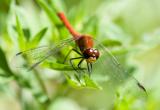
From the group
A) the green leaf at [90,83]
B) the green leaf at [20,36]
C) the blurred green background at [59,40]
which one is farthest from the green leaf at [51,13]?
the green leaf at [90,83]

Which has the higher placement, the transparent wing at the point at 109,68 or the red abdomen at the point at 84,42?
the red abdomen at the point at 84,42

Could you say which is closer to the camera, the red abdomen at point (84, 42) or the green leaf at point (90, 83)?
the green leaf at point (90, 83)

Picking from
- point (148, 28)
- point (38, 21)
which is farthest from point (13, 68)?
point (148, 28)

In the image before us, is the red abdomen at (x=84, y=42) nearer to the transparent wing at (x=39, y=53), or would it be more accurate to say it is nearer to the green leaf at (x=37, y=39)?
the transparent wing at (x=39, y=53)

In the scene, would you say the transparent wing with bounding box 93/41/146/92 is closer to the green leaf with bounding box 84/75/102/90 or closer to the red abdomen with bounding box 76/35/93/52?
the red abdomen with bounding box 76/35/93/52

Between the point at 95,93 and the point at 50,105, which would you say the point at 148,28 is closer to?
the point at 95,93
